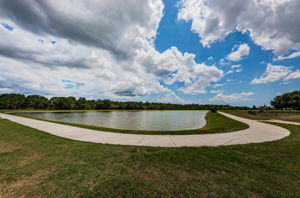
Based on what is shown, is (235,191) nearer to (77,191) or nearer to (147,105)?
(77,191)

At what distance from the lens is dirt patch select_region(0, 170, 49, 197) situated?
2.34 metres

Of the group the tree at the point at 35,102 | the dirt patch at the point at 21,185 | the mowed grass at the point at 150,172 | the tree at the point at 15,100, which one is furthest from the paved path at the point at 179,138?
the tree at the point at 15,100

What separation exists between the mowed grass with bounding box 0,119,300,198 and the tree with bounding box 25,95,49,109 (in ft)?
307

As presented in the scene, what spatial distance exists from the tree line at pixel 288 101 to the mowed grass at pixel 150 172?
239 feet

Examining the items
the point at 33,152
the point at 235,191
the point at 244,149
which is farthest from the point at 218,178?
the point at 33,152

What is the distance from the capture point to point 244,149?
4699mm

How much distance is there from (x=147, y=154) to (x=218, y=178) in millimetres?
2219

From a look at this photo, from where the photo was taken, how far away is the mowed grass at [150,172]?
242cm

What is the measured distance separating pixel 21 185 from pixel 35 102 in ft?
324

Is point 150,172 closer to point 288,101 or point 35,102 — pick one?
point 288,101

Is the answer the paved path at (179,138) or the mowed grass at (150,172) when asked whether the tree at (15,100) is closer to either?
the paved path at (179,138)

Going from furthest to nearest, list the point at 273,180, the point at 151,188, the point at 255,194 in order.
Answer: the point at 273,180 → the point at 151,188 → the point at 255,194

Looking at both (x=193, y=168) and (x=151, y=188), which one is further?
(x=193, y=168)

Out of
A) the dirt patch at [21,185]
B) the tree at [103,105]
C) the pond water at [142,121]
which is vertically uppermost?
the tree at [103,105]
